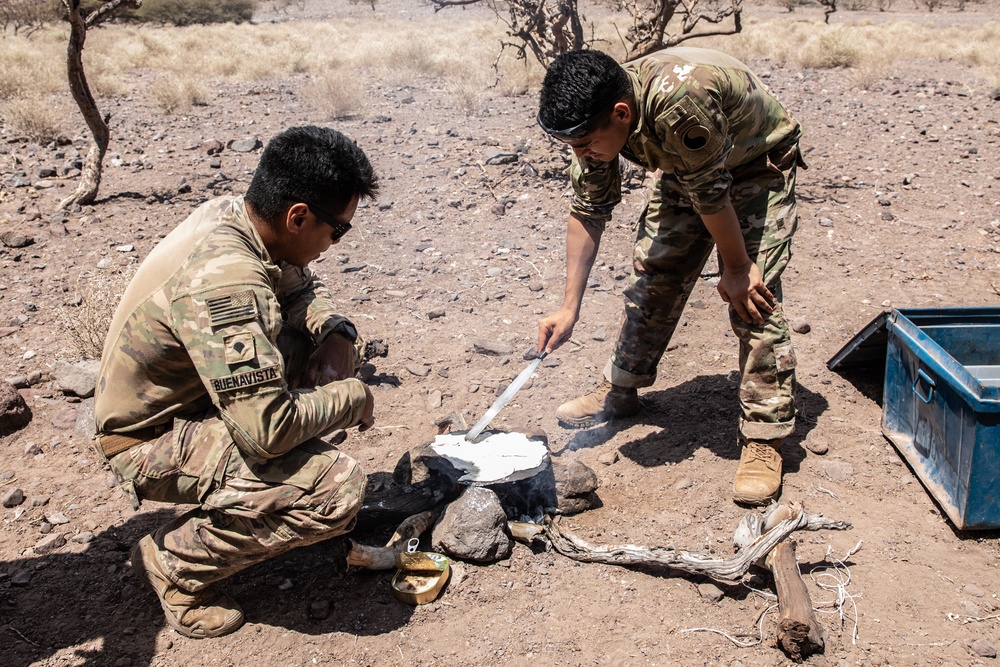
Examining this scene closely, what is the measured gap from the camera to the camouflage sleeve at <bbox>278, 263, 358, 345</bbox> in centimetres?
262

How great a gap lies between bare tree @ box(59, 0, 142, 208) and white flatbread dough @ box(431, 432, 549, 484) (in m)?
4.58

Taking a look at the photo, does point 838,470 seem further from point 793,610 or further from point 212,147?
point 212,147

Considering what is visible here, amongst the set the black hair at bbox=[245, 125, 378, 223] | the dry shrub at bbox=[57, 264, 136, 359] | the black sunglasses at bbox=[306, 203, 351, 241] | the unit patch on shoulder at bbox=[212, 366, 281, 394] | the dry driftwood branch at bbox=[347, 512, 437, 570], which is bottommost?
the dry driftwood branch at bbox=[347, 512, 437, 570]

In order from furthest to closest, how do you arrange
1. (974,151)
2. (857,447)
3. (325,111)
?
1. (325,111)
2. (974,151)
3. (857,447)

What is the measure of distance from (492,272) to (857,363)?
2264 mm

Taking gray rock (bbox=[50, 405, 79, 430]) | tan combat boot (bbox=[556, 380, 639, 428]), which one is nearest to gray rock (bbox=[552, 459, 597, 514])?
tan combat boot (bbox=[556, 380, 639, 428])

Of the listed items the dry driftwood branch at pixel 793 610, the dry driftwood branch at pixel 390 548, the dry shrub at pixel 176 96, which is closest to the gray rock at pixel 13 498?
the dry driftwood branch at pixel 390 548

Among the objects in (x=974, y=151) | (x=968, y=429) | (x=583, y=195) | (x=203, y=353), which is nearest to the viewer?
(x=203, y=353)

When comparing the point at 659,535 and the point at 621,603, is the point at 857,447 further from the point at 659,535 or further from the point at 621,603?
the point at 621,603

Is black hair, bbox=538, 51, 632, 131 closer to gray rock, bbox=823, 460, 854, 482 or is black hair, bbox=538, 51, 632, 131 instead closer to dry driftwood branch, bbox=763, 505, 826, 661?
dry driftwood branch, bbox=763, 505, 826, 661

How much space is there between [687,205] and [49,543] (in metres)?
2.71

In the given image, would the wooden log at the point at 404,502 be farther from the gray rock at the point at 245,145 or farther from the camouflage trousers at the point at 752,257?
the gray rock at the point at 245,145

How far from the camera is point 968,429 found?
2.45 m

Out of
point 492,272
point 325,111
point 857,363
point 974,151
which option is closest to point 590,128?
point 857,363
